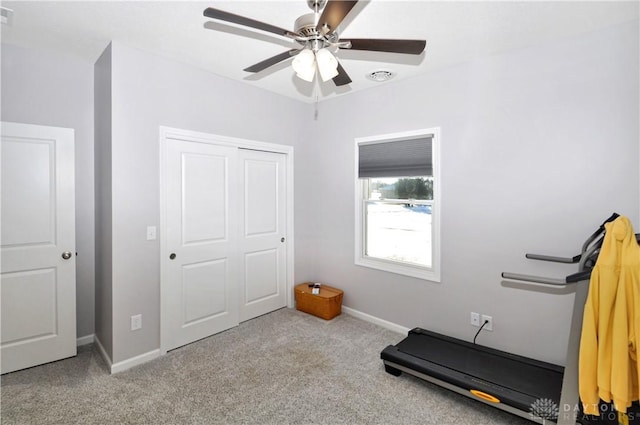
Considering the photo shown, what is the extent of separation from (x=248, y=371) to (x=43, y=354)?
1.79 meters

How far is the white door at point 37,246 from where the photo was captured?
8.52 feet

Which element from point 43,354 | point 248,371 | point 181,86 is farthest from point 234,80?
point 43,354

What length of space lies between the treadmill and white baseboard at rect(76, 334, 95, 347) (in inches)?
112

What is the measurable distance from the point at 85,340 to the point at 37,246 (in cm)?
105

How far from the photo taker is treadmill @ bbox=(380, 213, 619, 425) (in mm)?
1736

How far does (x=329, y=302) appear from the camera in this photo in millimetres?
3695

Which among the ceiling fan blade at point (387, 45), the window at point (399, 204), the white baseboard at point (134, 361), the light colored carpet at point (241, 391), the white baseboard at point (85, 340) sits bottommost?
the light colored carpet at point (241, 391)

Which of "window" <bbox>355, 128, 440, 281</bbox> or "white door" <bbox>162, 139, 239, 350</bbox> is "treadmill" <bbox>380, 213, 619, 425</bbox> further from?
"white door" <bbox>162, 139, 239, 350</bbox>

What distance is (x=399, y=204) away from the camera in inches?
140

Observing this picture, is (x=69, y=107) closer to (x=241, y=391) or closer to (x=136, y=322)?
(x=136, y=322)

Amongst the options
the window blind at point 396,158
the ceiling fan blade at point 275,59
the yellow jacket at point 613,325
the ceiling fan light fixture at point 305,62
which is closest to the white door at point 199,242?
the ceiling fan blade at point 275,59

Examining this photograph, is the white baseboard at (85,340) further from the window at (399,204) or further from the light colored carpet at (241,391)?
the window at (399,204)

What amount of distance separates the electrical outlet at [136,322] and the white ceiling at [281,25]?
7.55 ft

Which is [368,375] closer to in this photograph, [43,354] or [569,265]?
[569,265]
